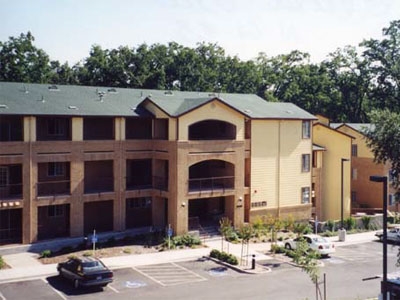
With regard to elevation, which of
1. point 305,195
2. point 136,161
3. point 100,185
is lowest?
point 305,195

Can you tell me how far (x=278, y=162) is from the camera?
151ft

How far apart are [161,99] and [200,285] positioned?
16.7 metres

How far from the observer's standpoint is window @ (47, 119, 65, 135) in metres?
38.4

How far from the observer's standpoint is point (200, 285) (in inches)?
1166

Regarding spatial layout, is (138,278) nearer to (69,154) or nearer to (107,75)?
(69,154)

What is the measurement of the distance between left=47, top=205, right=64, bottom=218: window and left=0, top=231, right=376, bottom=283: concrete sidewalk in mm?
4177

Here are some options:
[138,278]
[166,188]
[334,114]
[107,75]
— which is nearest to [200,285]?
[138,278]

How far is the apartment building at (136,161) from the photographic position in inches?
1443

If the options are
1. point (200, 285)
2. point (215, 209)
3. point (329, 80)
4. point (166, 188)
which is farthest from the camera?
point (329, 80)

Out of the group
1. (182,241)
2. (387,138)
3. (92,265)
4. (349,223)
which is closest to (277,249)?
(182,241)

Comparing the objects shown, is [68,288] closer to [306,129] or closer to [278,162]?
[278,162]

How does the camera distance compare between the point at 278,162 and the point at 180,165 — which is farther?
the point at 278,162

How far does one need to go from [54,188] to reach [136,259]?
8.32 metres

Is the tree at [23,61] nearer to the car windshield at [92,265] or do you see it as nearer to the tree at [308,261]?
the car windshield at [92,265]
